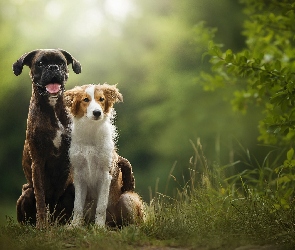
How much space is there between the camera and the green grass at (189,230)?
348 centimetres

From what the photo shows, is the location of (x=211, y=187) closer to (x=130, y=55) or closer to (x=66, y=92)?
(x=66, y=92)

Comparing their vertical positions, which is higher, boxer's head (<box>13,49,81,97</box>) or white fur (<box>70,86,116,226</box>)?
boxer's head (<box>13,49,81,97</box>)

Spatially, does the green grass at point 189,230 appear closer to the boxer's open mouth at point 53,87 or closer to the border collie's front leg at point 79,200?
the border collie's front leg at point 79,200

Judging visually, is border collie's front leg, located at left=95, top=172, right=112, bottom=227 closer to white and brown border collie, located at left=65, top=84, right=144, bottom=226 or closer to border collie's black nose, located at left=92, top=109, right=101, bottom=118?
white and brown border collie, located at left=65, top=84, right=144, bottom=226

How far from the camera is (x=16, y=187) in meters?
6.32

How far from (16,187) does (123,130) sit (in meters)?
2.22

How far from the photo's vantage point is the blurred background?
23.2 ft

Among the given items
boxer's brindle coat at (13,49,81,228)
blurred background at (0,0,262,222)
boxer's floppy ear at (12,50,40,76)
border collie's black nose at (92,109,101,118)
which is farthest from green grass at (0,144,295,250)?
blurred background at (0,0,262,222)

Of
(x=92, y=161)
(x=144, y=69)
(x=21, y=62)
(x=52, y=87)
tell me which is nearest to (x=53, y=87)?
(x=52, y=87)

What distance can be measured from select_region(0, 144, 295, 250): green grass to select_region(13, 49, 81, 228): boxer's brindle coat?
0.21m

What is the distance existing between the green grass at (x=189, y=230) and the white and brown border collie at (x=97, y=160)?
15 centimetres

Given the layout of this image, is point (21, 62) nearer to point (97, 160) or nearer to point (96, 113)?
point (96, 113)

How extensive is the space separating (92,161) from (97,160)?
0.11 feet

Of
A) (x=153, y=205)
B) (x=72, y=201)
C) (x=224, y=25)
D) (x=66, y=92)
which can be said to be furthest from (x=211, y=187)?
(x=224, y=25)
